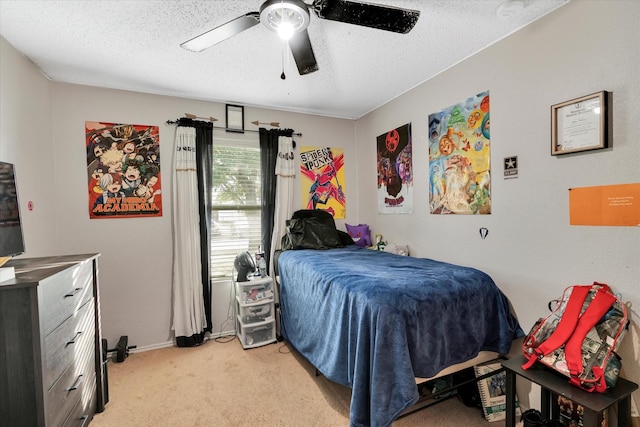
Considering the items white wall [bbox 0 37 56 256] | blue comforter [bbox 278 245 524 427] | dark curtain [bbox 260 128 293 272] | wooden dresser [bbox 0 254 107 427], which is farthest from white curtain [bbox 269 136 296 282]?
white wall [bbox 0 37 56 256]

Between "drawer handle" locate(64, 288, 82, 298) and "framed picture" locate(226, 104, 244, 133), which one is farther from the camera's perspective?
"framed picture" locate(226, 104, 244, 133)

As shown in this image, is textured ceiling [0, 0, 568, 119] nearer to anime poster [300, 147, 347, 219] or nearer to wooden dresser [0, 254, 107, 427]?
anime poster [300, 147, 347, 219]

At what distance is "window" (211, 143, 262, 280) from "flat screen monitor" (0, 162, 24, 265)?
1648mm

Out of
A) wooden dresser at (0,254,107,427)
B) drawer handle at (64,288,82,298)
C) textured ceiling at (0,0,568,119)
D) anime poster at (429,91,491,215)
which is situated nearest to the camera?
wooden dresser at (0,254,107,427)

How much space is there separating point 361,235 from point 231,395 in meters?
2.07

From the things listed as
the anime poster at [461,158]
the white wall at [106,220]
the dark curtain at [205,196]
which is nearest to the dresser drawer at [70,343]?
Answer: the white wall at [106,220]

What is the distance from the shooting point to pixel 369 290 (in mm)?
1642

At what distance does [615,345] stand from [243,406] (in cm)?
215

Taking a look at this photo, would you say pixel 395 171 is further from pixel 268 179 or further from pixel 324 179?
pixel 268 179

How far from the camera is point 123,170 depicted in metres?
2.79

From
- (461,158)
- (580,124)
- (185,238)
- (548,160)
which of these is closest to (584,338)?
(548,160)

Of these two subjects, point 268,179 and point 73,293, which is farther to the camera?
point 268,179

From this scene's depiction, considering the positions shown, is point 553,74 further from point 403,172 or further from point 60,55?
point 60,55

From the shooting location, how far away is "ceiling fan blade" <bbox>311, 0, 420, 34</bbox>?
133 centimetres
